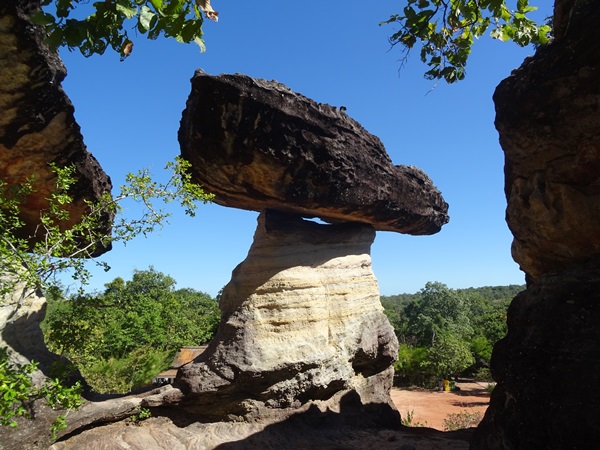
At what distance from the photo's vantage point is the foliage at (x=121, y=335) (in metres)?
6.73

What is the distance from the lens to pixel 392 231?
11.7 meters

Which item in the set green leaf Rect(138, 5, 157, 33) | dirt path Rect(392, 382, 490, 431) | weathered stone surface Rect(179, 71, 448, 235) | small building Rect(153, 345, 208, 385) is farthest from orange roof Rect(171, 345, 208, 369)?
green leaf Rect(138, 5, 157, 33)

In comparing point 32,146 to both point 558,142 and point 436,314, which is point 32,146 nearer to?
point 558,142

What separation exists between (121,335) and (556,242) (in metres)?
19.6

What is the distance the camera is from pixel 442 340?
23.7 meters

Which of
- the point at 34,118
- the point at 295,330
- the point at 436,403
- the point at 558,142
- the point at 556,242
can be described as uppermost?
the point at 34,118

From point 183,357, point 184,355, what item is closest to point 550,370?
point 183,357

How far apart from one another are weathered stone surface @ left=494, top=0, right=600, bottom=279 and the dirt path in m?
11.1

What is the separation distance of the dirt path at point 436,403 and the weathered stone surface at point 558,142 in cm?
1109

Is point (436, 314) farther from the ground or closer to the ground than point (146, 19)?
closer to the ground

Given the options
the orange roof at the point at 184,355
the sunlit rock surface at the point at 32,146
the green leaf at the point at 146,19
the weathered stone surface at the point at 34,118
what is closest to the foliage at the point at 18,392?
the sunlit rock surface at the point at 32,146

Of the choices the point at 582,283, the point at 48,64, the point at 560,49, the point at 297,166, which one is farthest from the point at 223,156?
the point at 582,283

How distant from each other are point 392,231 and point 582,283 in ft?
23.6

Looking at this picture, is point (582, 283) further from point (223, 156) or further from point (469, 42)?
point (223, 156)
